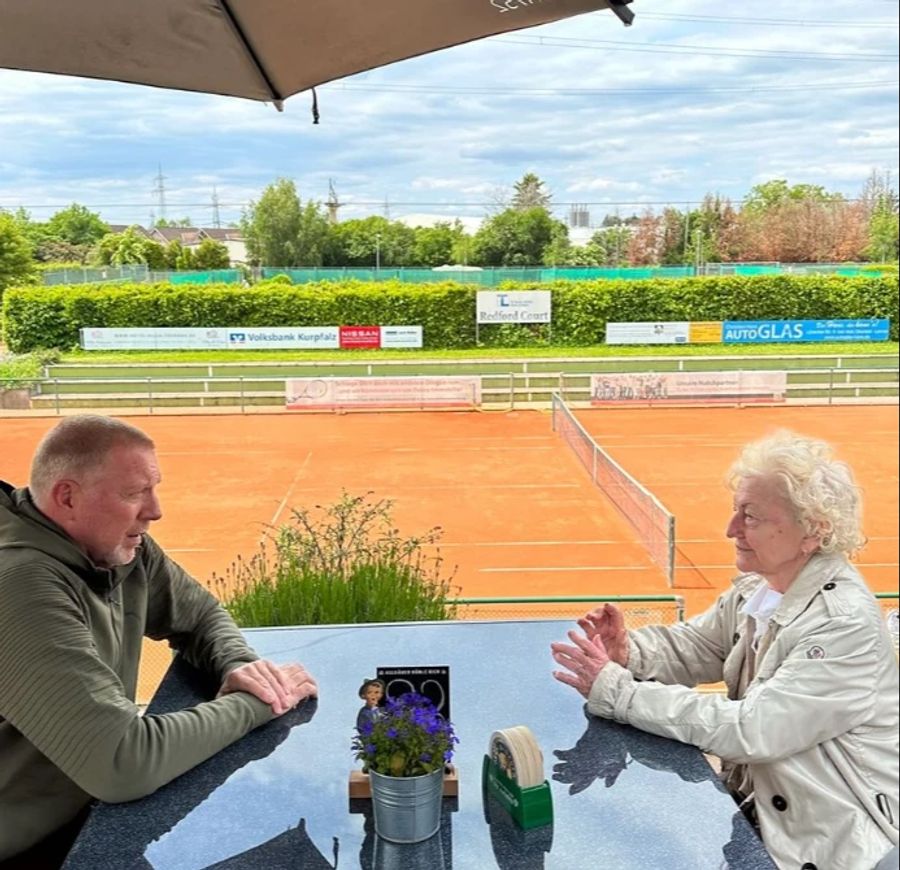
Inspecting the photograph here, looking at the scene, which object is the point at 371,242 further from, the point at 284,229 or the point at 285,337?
the point at 285,337

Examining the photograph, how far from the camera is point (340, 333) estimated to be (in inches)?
627

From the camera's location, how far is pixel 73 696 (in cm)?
103

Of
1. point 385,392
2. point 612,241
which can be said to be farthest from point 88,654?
point 385,392

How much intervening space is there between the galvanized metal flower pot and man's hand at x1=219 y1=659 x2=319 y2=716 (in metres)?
0.34

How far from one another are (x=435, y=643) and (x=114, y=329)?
11.3 meters

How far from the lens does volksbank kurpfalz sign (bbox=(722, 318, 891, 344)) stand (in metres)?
10.9

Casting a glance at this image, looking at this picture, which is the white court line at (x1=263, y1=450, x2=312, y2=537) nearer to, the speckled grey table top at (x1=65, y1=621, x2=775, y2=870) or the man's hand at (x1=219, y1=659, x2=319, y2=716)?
the man's hand at (x1=219, y1=659, x2=319, y2=716)

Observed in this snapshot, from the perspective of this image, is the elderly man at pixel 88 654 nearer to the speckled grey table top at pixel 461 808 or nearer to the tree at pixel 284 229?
the speckled grey table top at pixel 461 808

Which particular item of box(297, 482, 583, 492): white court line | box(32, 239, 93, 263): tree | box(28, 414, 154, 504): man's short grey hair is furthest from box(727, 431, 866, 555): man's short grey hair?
box(297, 482, 583, 492): white court line

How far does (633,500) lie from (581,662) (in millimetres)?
8518

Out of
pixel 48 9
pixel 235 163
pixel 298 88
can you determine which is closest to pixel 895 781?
pixel 298 88

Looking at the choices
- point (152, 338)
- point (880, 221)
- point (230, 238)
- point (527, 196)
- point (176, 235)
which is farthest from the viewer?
point (152, 338)

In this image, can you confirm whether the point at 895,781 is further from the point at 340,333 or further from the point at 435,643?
the point at 340,333

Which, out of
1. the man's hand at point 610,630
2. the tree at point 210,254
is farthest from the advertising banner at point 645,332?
the man's hand at point 610,630
